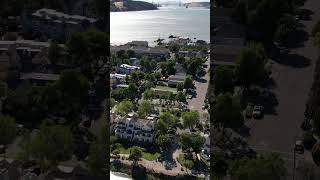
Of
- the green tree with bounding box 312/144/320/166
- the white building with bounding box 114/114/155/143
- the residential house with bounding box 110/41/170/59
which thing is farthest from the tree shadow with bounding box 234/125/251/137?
the residential house with bounding box 110/41/170/59

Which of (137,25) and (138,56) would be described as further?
(137,25)

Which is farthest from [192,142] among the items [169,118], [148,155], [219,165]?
[219,165]

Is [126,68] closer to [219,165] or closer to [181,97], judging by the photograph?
[181,97]

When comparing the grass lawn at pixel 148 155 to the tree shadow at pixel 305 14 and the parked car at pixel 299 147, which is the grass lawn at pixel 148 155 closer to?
the parked car at pixel 299 147

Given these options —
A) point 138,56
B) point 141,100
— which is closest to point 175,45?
point 138,56

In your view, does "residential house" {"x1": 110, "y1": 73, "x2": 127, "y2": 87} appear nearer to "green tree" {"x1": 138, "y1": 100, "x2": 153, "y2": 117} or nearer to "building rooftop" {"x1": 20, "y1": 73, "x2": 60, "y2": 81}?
"green tree" {"x1": 138, "y1": 100, "x2": 153, "y2": 117}

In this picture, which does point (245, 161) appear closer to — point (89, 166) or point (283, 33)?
point (283, 33)
